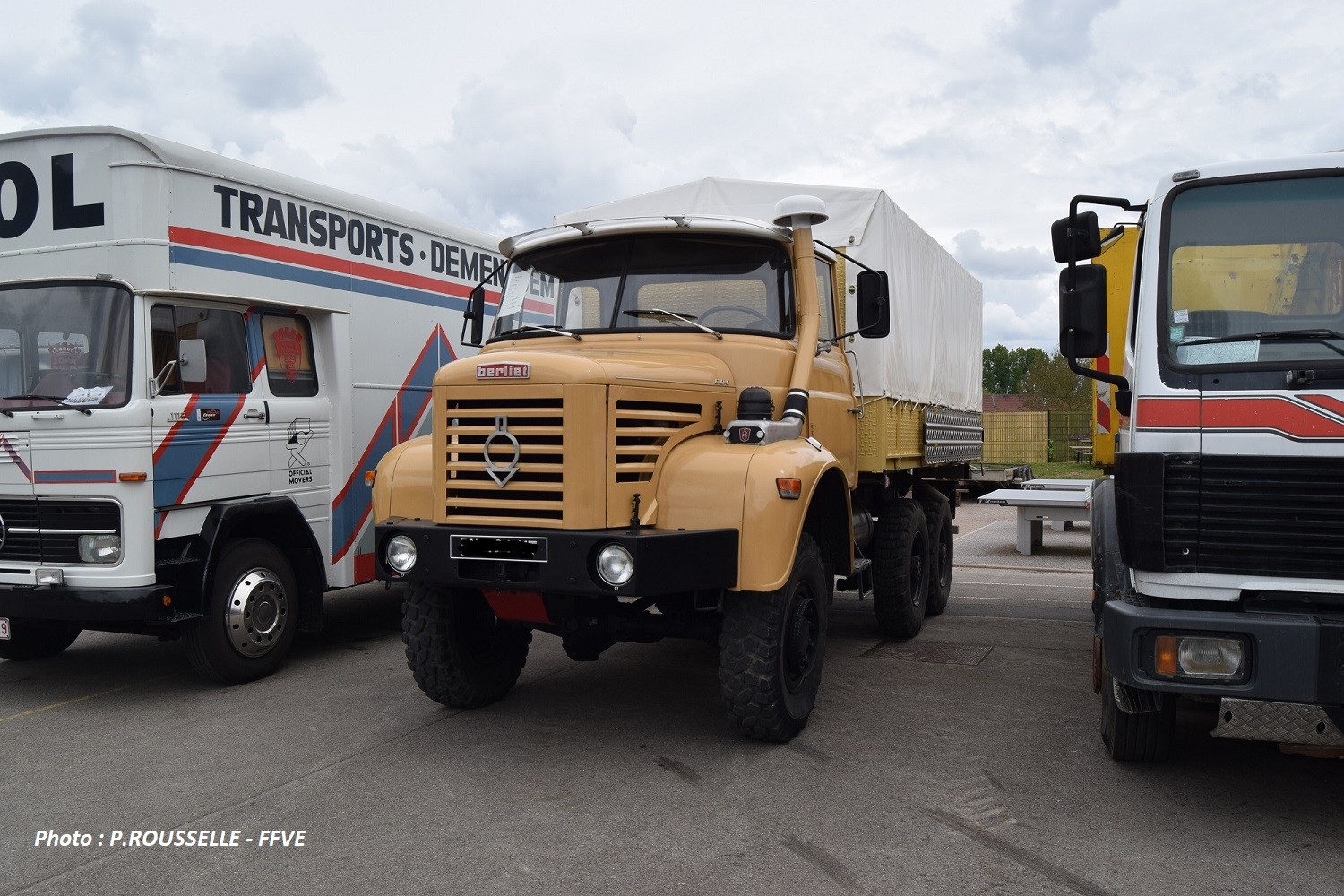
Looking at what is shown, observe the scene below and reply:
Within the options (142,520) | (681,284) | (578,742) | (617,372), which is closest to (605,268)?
(681,284)

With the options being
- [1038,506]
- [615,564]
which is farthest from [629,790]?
[1038,506]

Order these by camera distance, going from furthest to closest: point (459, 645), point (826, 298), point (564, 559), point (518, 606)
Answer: point (826, 298), point (459, 645), point (518, 606), point (564, 559)

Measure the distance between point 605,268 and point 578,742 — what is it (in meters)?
2.75

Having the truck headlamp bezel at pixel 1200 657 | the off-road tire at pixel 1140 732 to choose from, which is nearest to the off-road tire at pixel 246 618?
the off-road tire at pixel 1140 732

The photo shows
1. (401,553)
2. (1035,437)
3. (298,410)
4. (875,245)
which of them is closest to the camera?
(401,553)

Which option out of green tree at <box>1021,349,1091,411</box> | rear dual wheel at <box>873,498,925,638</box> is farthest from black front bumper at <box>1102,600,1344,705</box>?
green tree at <box>1021,349,1091,411</box>

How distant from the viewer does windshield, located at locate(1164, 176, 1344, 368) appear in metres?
4.18

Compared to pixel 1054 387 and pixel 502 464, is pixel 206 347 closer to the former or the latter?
pixel 502 464

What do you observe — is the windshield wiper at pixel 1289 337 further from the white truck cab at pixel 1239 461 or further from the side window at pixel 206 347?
the side window at pixel 206 347

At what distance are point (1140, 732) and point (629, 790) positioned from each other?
250 cm

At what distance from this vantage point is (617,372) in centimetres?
495

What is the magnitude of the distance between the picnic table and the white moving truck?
9853 millimetres

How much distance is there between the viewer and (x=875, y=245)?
7.70 metres

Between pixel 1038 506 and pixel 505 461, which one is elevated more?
pixel 505 461
